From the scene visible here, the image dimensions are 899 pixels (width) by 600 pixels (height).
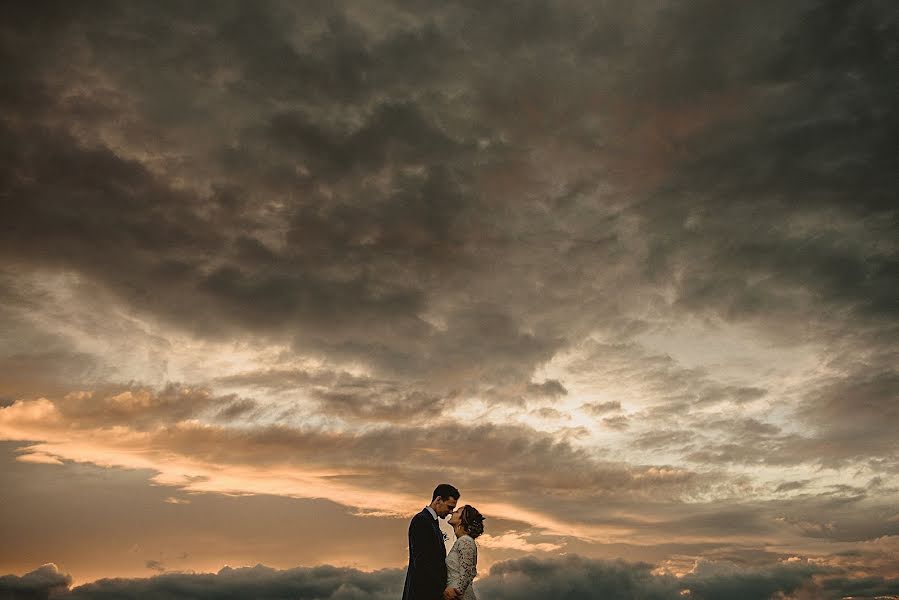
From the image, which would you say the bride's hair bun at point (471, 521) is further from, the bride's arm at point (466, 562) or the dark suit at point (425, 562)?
the dark suit at point (425, 562)

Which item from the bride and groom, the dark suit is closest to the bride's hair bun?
the bride and groom

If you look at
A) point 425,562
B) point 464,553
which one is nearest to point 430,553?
point 425,562

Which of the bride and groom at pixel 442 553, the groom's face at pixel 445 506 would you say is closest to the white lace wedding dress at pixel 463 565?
the bride and groom at pixel 442 553

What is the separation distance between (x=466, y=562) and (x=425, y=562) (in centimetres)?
102

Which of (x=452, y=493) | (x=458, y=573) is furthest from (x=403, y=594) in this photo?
(x=452, y=493)

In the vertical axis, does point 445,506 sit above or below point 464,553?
above

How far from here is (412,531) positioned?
17016 mm

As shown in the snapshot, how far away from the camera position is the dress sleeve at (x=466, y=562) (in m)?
17.1

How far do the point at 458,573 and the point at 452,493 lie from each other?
73.8 inches

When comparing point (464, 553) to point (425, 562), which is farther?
point (464, 553)

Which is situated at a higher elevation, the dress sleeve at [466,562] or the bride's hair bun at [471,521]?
the bride's hair bun at [471,521]

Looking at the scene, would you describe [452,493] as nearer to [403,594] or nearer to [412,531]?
[412,531]

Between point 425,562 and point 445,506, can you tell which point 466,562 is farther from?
point 445,506

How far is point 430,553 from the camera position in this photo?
1694 centimetres
